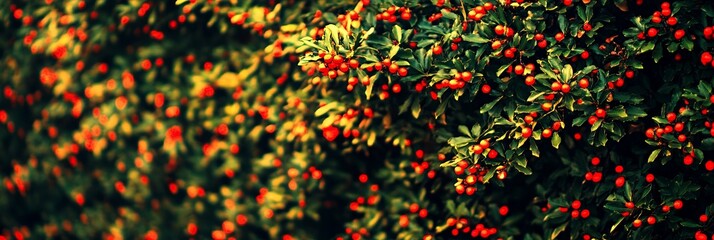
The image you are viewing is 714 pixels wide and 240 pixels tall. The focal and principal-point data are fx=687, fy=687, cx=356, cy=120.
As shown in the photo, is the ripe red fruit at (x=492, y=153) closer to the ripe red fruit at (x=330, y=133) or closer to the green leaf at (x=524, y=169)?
the green leaf at (x=524, y=169)

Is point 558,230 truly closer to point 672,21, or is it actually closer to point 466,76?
point 466,76

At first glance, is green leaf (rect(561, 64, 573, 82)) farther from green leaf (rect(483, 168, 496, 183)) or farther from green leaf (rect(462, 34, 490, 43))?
green leaf (rect(483, 168, 496, 183))

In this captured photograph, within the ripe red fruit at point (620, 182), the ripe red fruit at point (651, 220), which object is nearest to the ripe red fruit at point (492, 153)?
the ripe red fruit at point (620, 182)

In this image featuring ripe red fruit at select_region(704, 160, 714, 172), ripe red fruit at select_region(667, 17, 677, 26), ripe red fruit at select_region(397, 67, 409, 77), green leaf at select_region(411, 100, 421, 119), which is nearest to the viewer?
ripe red fruit at select_region(667, 17, 677, 26)

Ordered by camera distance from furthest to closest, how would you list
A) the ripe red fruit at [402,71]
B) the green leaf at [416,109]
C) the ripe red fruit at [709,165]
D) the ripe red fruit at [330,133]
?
the ripe red fruit at [330,133] < the green leaf at [416,109] < the ripe red fruit at [402,71] < the ripe red fruit at [709,165]

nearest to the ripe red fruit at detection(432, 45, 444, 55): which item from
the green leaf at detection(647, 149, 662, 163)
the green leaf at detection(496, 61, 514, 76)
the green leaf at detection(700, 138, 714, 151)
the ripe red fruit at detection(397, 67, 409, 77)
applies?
the ripe red fruit at detection(397, 67, 409, 77)

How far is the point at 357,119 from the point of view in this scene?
10.5 ft

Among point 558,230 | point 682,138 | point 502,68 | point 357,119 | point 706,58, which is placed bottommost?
point 558,230

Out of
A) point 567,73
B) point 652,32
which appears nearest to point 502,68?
point 567,73

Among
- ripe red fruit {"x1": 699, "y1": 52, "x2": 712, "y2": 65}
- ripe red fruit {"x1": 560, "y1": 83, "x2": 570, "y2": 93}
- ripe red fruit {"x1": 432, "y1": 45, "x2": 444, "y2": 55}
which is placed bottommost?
ripe red fruit {"x1": 432, "y1": 45, "x2": 444, "y2": 55}

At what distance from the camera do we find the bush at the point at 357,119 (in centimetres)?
267

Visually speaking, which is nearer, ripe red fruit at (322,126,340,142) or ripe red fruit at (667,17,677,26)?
ripe red fruit at (667,17,677,26)

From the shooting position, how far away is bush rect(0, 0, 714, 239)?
2.67m

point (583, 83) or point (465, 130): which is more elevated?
point (583, 83)
